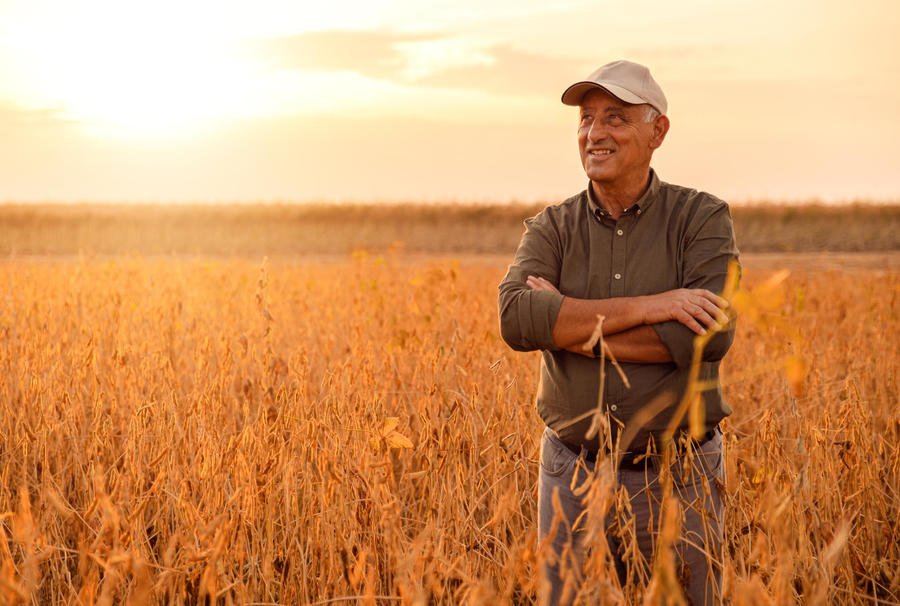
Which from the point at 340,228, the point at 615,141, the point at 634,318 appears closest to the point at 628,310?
the point at 634,318

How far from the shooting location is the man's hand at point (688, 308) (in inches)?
84.0

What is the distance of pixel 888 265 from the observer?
54.9 feet

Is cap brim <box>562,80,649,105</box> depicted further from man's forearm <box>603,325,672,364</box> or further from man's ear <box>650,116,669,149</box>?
man's forearm <box>603,325,672,364</box>

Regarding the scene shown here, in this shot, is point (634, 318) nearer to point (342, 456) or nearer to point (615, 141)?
point (615, 141)

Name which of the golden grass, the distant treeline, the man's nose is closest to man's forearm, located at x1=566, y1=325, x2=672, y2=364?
the golden grass

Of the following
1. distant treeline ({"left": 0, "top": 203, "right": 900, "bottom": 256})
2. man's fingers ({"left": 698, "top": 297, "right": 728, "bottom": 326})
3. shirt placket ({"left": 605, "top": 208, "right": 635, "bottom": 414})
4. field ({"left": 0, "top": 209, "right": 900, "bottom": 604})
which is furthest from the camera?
distant treeline ({"left": 0, "top": 203, "right": 900, "bottom": 256})

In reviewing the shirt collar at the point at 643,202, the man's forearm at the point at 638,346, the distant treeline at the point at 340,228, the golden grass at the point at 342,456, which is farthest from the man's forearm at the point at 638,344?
the distant treeline at the point at 340,228

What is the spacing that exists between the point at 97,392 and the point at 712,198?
9.28 ft

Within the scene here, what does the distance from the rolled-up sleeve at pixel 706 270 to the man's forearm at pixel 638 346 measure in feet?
0.09

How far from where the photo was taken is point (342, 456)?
255 centimetres

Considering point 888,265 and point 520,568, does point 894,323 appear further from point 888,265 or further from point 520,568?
point 888,265

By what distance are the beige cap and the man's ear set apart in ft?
0.13

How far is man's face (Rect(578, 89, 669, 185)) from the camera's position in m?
2.32

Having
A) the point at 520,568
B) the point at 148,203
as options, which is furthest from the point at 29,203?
the point at 520,568
